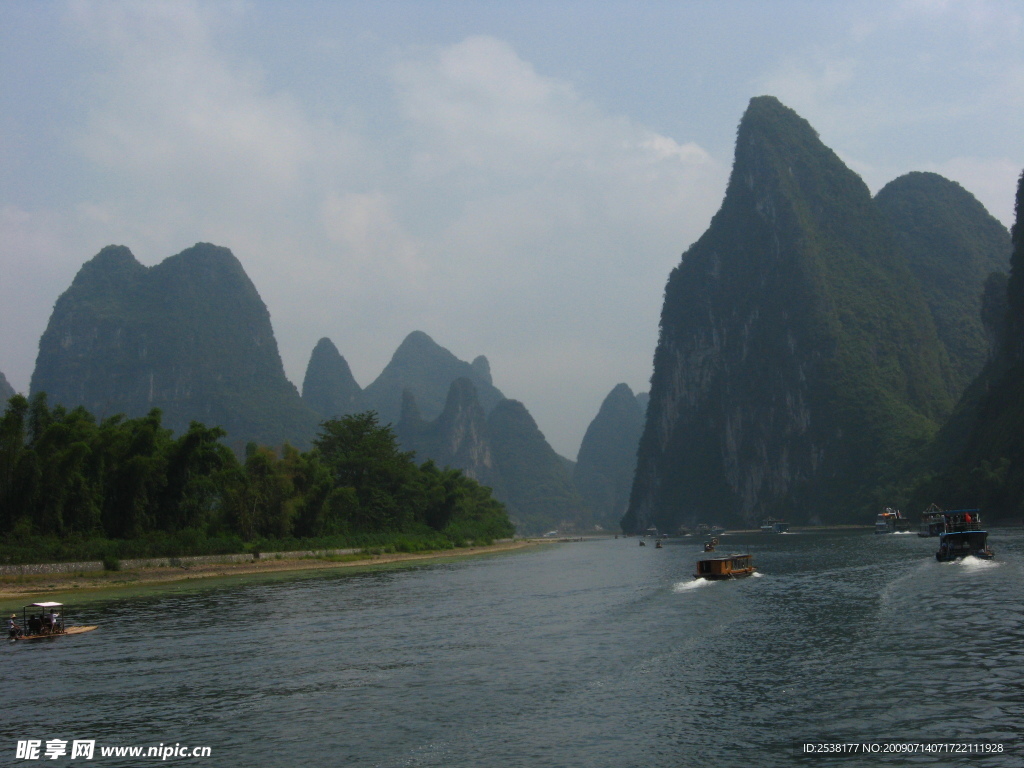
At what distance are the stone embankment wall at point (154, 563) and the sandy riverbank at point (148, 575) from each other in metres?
0.32

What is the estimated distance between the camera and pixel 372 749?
Result: 18.5 meters

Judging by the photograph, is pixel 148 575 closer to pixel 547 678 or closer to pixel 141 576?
pixel 141 576

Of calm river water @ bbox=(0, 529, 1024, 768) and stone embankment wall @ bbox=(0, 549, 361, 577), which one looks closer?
calm river water @ bbox=(0, 529, 1024, 768)

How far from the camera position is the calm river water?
18344mm

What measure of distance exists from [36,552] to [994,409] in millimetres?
121081

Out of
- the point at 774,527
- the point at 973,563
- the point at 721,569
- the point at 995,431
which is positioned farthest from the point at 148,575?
the point at 774,527

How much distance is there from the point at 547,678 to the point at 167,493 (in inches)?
2184

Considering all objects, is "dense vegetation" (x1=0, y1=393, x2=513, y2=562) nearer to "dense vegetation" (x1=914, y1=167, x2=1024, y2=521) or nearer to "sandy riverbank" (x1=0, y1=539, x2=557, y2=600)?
"sandy riverbank" (x1=0, y1=539, x2=557, y2=600)

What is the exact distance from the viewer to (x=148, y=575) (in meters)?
60.5

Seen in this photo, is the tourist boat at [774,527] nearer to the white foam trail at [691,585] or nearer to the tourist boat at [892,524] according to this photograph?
the tourist boat at [892,524]

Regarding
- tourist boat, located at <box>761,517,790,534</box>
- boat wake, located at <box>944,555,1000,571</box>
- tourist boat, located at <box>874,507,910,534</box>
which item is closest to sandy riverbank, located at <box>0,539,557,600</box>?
boat wake, located at <box>944,555,1000,571</box>

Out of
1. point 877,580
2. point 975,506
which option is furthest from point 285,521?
point 975,506

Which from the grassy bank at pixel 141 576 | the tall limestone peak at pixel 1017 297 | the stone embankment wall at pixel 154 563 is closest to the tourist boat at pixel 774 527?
the tall limestone peak at pixel 1017 297

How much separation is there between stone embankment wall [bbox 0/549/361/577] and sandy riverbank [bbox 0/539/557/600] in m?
0.32
